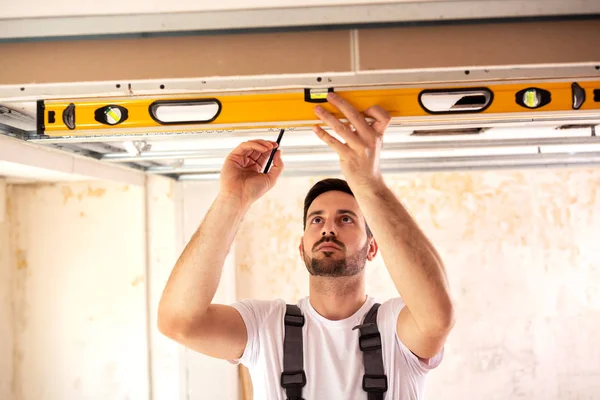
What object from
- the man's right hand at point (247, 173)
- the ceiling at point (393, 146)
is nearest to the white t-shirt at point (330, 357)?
the man's right hand at point (247, 173)

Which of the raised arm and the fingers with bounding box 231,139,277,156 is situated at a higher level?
the fingers with bounding box 231,139,277,156

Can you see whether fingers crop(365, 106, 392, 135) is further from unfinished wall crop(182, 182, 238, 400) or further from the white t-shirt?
unfinished wall crop(182, 182, 238, 400)

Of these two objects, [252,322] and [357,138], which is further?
[252,322]

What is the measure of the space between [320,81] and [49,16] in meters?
0.79

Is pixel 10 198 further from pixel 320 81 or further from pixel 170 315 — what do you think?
pixel 320 81

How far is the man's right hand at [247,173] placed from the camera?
189 cm

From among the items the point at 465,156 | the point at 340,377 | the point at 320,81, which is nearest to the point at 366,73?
the point at 320,81

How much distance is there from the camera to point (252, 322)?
6.59 ft

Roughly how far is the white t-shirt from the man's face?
0.18 m

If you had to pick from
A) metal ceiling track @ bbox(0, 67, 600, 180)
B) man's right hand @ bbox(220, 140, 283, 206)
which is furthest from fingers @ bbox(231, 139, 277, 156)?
metal ceiling track @ bbox(0, 67, 600, 180)

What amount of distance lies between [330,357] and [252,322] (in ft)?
1.05

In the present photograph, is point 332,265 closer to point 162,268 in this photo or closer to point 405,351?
point 405,351

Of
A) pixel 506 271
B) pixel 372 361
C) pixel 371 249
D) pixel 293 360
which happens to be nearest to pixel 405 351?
pixel 372 361

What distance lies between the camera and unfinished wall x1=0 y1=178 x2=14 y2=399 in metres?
3.84
